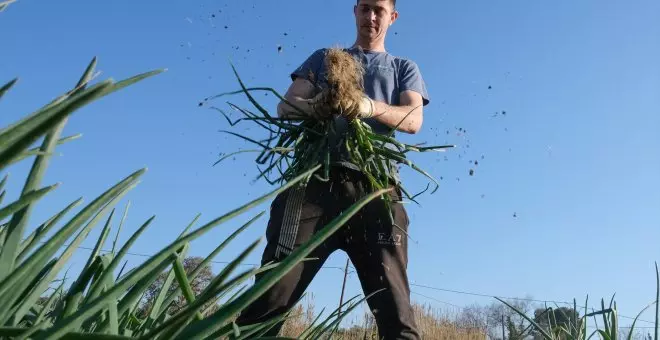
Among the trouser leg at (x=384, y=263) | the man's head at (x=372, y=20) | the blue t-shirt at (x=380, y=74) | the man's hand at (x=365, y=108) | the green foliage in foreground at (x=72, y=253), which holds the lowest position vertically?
the green foliage in foreground at (x=72, y=253)

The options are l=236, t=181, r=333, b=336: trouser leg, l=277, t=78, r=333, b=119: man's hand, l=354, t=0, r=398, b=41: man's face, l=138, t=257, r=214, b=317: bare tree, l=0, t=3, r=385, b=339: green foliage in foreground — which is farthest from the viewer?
l=354, t=0, r=398, b=41: man's face

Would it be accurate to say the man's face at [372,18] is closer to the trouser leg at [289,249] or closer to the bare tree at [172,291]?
the trouser leg at [289,249]

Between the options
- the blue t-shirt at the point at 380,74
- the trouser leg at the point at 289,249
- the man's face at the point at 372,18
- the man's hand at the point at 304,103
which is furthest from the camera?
the man's face at the point at 372,18

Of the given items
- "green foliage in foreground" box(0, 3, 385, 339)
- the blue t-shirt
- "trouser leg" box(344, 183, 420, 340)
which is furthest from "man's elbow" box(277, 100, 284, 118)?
"green foliage in foreground" box(0, 3, 385, 339)

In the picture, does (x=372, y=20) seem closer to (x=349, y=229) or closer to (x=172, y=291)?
(x=349, y=229)

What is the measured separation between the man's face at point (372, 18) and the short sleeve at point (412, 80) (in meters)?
0.18

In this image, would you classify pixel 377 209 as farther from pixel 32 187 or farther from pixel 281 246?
pixel 32 187

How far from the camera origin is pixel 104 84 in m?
0.25

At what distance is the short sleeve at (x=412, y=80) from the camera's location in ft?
8.11

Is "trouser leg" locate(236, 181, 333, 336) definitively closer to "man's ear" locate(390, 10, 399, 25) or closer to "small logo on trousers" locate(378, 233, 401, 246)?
"small logo on trousers" locate(378, 233, 401, 246)

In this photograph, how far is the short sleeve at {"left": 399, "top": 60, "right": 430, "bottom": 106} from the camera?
97.3 inches

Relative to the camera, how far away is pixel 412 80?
249 centimetres

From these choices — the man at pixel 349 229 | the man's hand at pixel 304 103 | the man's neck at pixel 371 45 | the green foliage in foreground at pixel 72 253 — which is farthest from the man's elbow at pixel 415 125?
the green foliage in foreground at pixel 72 253

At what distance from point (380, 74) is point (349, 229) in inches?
26.0
